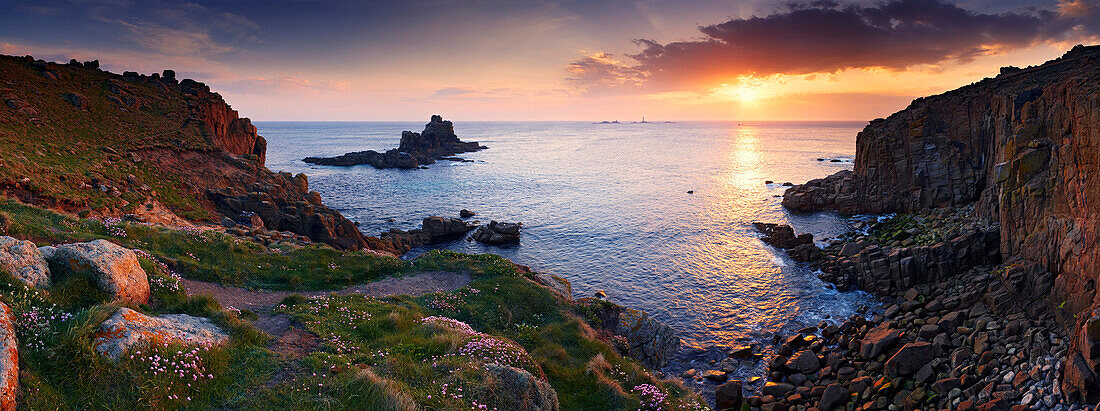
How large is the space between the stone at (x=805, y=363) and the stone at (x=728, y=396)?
423 cm

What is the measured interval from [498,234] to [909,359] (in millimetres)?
35815

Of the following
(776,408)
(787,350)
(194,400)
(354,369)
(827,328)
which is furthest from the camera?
(827,328)

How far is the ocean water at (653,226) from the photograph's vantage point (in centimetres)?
3216

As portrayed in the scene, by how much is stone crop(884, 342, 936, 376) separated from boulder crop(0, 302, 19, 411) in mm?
28702

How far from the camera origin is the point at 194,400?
906 cm

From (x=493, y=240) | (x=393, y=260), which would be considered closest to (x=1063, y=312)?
(x=393, y=260)

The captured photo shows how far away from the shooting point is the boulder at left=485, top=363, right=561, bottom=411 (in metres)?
11.1

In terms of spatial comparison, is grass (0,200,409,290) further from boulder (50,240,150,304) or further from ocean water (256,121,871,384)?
ocean water (256,121,871,384)

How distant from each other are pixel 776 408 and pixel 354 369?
1812cm

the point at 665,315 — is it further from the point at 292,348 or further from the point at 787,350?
the point at 292,348

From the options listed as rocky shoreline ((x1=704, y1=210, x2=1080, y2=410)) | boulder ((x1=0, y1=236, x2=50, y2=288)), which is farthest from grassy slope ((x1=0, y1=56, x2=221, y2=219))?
rocky shoreline ((x1=704, y1=210, x2=1080, y2=410))

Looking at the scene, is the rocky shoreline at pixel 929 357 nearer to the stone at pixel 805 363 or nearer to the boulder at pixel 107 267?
the stone at pixel 805 363

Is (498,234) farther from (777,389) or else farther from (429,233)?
(777,389)

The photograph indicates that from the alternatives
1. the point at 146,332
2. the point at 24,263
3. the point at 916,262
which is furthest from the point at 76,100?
the point at 916,262
